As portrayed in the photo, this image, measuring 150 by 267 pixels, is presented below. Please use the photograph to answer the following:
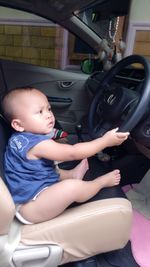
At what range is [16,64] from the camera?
2.21 metres

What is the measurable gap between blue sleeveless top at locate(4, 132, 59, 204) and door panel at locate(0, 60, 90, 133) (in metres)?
1.16

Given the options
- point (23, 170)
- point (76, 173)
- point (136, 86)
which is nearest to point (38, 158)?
point (23, 170)

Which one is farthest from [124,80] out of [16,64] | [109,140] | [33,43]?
[33,43]

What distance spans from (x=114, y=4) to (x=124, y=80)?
1.75 ft

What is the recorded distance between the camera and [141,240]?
4.25ft

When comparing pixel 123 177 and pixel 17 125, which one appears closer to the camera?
pixel 17 125

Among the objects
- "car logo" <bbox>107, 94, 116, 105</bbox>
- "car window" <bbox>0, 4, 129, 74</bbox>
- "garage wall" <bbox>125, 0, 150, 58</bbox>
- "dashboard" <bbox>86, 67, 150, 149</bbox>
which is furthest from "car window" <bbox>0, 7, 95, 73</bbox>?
"car logo" <bbox>107, 94, 116, 105</bbox>

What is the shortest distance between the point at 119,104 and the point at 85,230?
0.46 m

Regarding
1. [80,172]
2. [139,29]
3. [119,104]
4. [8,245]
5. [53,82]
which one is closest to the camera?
[8,245]

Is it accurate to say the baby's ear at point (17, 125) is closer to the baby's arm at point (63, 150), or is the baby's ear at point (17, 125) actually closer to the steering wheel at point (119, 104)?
the baby's arm at point (63, 150)

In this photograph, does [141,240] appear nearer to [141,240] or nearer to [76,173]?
[141,240]

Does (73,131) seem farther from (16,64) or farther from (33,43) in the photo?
(33,43)

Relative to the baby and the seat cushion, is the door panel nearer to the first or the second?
the baby

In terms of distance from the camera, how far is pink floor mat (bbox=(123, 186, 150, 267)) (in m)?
1.20
